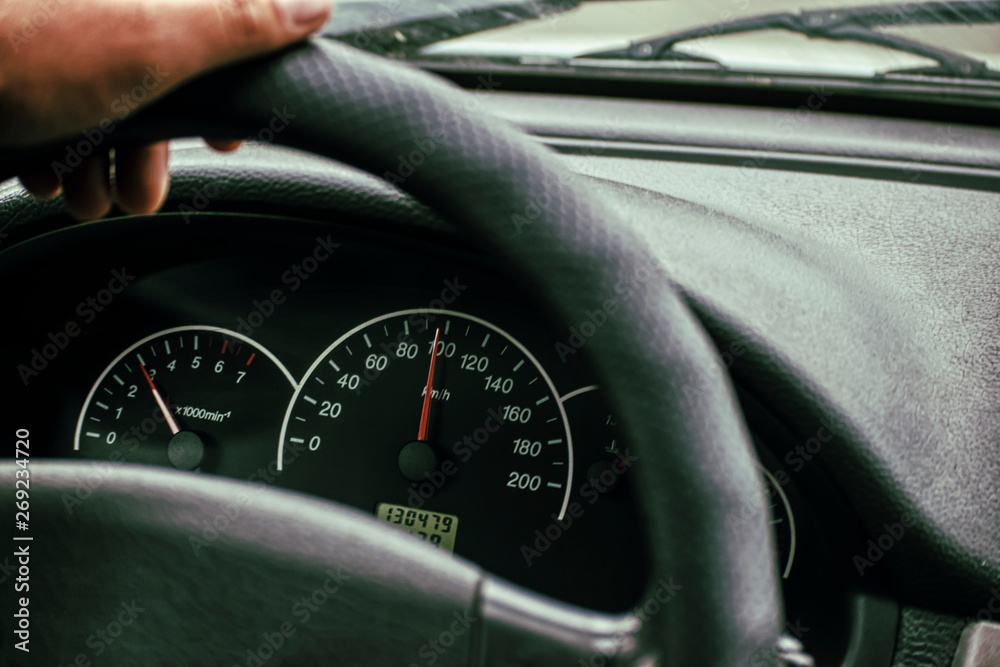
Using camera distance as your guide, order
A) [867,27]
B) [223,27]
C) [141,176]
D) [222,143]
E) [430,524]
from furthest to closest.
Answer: [867,27], [430,524], [141,176], [222,143], [223,27]

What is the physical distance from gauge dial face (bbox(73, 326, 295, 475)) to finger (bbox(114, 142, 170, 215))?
1.54 feet

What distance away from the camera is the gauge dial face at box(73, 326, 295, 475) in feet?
3.85

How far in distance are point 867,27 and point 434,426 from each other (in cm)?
88

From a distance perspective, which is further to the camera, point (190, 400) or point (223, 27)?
point (190, 400)

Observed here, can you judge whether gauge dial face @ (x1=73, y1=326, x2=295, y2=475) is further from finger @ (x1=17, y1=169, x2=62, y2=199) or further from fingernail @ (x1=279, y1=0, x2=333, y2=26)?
fingernail @ (x1=279, y1=0, x2=333, y2=26)

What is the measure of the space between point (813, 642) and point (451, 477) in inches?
19.3

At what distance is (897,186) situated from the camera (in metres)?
1.07

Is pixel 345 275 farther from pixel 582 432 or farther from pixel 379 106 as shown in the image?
pixel 379 106

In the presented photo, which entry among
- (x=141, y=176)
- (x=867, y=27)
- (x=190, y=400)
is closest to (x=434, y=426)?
(x=190, y=400)

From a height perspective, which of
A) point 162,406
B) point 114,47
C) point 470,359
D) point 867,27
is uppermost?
point 867,27

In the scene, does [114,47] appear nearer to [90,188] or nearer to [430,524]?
[90,188]

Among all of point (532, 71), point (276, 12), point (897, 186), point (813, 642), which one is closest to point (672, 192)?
point (897, 186)

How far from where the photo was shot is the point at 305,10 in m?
0.49

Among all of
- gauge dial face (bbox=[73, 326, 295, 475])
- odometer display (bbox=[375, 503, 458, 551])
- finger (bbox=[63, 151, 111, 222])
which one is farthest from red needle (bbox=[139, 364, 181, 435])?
finger (bbox=[63, 151, 111, 222])
